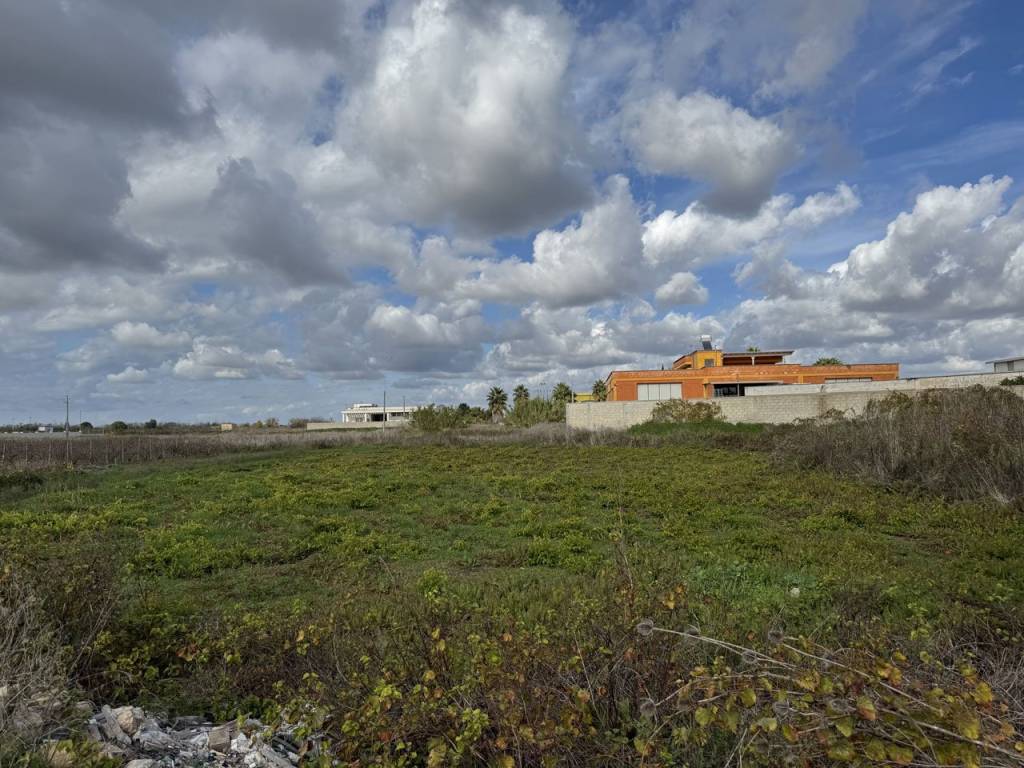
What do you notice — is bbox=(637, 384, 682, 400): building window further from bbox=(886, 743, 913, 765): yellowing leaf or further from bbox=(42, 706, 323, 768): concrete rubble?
bbox=(886, 743, 913, 765): yellowing leaf

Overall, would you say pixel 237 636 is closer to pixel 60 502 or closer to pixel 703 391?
pixel 60 502

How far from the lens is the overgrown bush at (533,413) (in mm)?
50938

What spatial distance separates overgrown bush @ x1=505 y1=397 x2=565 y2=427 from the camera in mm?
50938

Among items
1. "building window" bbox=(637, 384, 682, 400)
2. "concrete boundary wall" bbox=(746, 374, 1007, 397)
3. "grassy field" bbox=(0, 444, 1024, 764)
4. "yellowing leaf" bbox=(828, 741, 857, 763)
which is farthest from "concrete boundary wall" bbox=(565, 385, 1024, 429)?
"yellowing leaf" bbox=(828, 741, 857, 763)

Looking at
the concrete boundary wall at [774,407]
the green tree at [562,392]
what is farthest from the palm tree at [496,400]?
the concrete boundary wall at [774,407]

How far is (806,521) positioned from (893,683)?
9.21m

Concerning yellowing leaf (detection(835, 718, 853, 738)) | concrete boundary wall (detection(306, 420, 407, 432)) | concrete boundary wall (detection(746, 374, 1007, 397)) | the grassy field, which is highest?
concrete boundary wall (detection(746, 374, 1007, 397))

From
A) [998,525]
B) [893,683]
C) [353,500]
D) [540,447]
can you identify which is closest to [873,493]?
[998,525]

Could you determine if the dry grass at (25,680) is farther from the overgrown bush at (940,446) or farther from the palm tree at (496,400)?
the palm tree at (496,400)

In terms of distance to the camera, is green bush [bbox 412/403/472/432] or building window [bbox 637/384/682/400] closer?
green bush [bbox 412/403/472/432]

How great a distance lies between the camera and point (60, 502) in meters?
12.8

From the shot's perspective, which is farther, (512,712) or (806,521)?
(806,521)

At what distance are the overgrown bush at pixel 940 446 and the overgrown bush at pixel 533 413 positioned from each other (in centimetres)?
3197

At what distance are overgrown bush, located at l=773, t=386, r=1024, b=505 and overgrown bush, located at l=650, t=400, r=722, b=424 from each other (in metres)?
14.4
